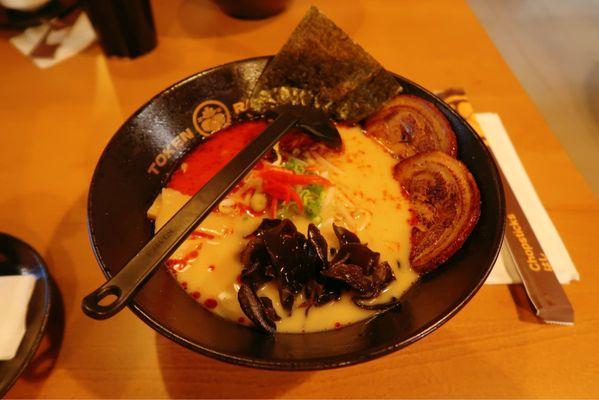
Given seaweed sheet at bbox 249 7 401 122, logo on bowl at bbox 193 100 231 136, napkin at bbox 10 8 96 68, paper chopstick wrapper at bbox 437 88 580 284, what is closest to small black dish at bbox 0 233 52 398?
logo on bowl at bbox 193 100 231 136

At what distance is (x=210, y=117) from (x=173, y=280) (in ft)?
1.94

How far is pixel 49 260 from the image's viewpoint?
1304mm

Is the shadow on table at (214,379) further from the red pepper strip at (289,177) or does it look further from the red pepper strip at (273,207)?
the red pepper strip at (289,177)

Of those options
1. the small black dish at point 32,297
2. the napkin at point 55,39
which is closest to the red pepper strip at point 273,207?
the small black dish at point 32,297

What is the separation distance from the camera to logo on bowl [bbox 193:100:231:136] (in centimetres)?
137

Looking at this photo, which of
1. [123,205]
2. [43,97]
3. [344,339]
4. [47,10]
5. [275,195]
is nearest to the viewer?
[344,339]

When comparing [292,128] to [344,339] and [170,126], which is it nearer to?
[170,126]

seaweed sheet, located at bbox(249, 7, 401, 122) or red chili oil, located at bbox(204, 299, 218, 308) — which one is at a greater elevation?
seaweed sheet, located at bbox(249, 7, 401, 122)

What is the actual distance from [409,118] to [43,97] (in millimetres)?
1555

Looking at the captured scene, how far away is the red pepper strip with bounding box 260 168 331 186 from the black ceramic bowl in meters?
0.30

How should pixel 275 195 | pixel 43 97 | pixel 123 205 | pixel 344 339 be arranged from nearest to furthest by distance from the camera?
pixel 344 339 → pixel 123 205 → pixel 275 195 → pixel 43 97

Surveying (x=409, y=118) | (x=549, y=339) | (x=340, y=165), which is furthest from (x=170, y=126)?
(x=549, y=339)

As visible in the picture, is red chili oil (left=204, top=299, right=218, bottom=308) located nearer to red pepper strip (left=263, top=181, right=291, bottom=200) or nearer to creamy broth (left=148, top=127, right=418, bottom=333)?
→ creamy broth (left=148, top=127, right=418, bottom=333)

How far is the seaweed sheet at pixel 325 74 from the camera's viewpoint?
1.41 meters
